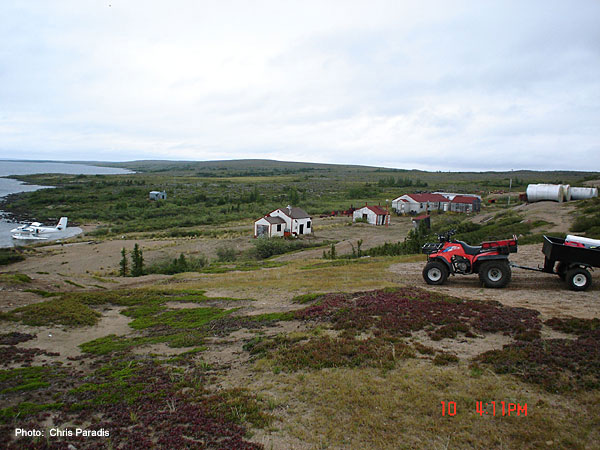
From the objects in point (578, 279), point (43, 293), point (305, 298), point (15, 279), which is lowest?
point (43, 293)

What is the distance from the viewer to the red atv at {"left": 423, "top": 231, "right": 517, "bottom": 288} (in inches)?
555

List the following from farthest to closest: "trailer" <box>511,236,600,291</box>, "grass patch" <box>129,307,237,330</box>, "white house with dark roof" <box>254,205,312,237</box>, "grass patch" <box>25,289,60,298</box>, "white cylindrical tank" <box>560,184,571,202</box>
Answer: "white cylindrical tank" <box>560,184,571,202</box> → "white house with dark roof" <box>254,205,312,237</box> → "grass patch" <box>25,289,60,298</box> → "trailer" <box>511,236,600,291</box> → "grass patch" <box>129,307,237,330</box>

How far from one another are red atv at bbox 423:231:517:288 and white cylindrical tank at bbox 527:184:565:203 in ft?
151

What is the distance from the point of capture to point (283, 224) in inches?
1784

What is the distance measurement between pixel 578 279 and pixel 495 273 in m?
2.54

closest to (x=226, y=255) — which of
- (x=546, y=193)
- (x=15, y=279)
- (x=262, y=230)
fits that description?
(x=262, y=230)

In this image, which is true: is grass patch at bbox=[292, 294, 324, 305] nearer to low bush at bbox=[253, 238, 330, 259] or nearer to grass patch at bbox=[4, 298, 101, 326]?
grass patch at bbox=[4, 298, 101, 326]

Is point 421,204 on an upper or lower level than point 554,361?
upper

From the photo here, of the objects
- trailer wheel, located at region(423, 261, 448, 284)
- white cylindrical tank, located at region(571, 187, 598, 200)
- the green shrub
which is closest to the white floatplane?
the green shrub

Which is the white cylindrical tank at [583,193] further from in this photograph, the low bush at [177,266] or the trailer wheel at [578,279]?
the low bush at [177,266]

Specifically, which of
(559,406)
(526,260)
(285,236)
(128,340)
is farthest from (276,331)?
(285,236)

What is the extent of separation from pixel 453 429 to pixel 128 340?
9.17m

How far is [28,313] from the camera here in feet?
43.1

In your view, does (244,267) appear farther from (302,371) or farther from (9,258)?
(9,258)
